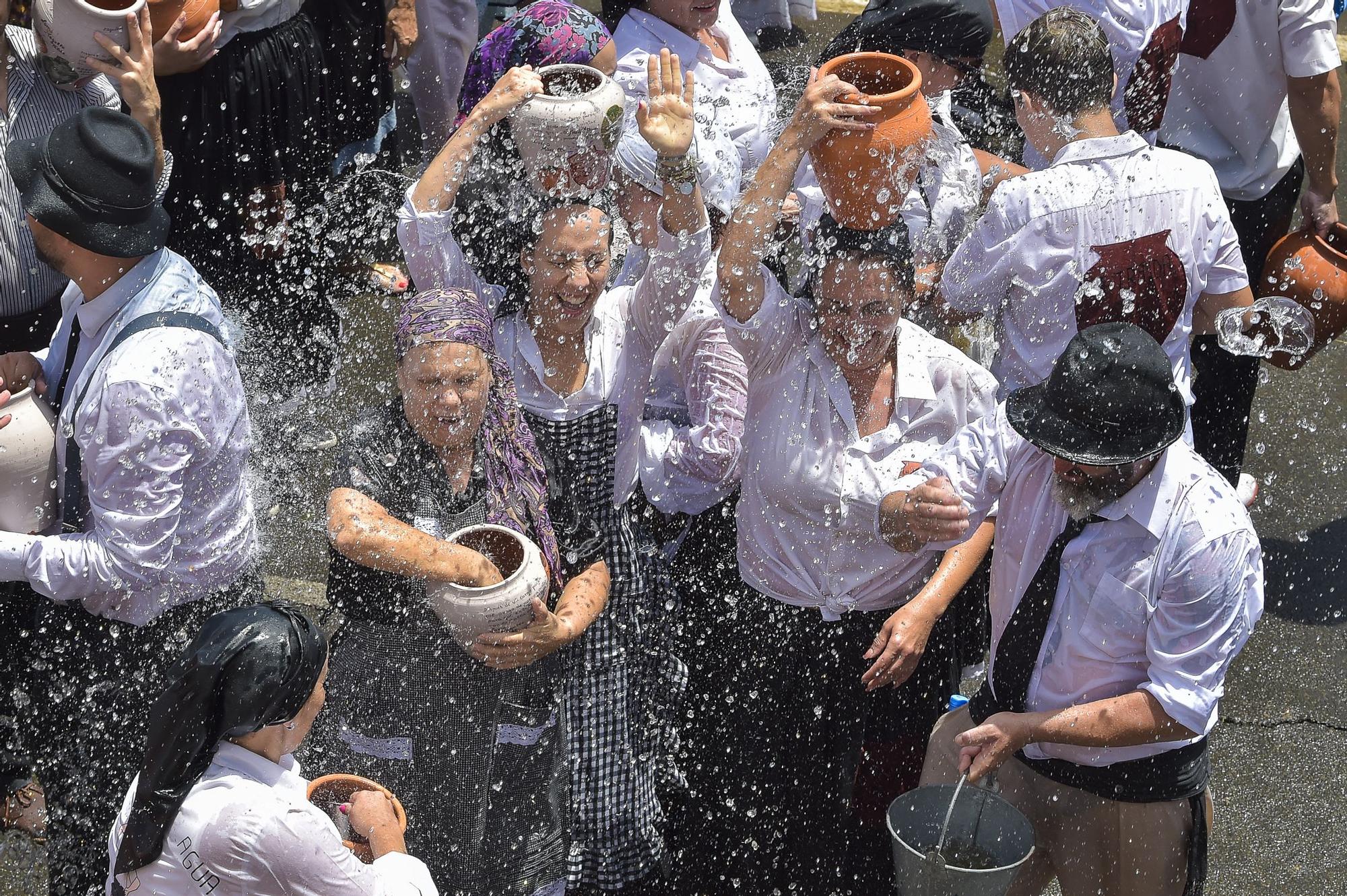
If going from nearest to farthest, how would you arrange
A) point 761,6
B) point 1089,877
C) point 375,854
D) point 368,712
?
point 375,854 → point 1089,877 → point 368,712 → point 761,6

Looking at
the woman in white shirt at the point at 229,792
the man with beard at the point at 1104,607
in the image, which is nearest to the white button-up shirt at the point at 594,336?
the man with beard at the point at 1104,607

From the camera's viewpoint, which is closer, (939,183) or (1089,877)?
(1089,877)

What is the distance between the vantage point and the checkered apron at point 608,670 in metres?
3.87

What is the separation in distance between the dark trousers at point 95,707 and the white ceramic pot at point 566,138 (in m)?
1.39

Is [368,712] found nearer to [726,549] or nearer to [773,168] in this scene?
[726,549]

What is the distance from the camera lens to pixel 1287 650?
16.5ft

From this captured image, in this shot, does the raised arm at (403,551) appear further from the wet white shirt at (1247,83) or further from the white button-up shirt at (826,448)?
the wet white shirt at (1247,83)

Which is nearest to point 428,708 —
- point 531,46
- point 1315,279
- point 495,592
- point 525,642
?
point 525,642

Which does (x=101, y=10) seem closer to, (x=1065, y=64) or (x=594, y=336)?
(x=594, y=336)

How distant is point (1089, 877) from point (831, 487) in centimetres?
113

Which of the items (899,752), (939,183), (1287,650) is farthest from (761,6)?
(899,752)

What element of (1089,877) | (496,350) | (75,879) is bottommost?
(75,879)

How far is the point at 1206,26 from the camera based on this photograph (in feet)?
16.2

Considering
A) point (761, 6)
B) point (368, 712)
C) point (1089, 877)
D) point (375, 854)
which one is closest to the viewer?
point (375, 854)
